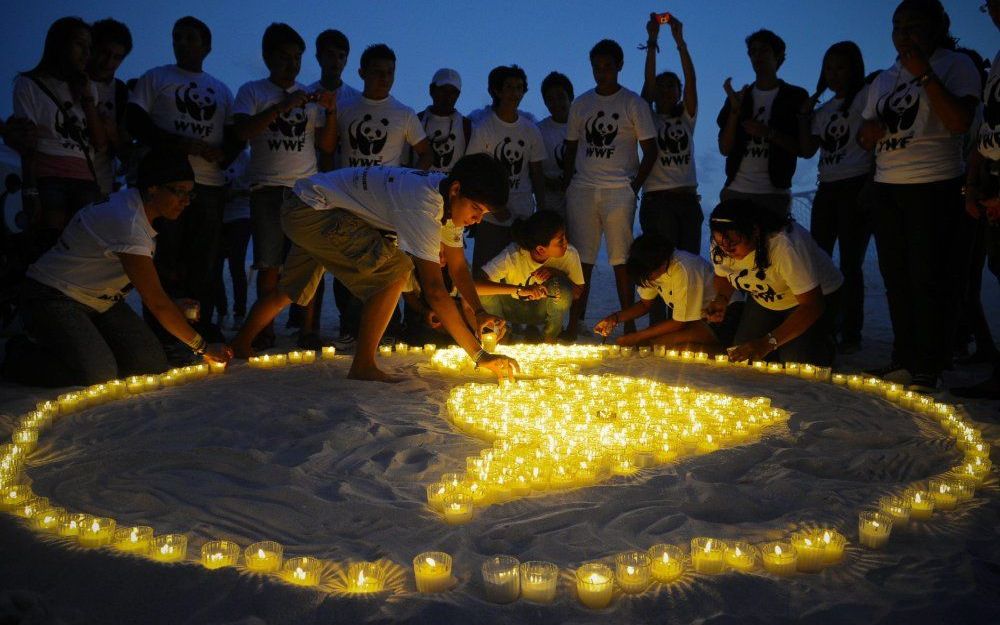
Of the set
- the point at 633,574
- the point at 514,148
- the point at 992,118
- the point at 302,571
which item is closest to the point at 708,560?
the point at 633,574

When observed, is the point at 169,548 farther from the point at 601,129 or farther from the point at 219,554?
the point at 601,129

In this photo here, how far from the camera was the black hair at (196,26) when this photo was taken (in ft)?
18.4

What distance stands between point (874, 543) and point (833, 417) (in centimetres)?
154

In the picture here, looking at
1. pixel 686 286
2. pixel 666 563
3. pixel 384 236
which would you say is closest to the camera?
pixel 666 563

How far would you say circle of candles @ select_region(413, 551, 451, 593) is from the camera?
2.09 m

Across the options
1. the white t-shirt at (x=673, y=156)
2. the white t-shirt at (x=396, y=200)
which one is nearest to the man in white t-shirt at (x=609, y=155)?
the white t-shirt at (x=673, y=156)

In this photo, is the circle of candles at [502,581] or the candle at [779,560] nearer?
the circle of candles at [502,581]

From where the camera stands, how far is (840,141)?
5.64 meters

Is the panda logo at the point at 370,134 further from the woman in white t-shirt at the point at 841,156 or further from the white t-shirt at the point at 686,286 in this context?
the woman in white t-shirt at the point at 841,156

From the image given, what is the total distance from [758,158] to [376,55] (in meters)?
3.01

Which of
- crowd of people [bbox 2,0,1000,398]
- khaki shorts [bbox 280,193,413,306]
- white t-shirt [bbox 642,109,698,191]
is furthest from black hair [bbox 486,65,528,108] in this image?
khaki shorts [bbox 280,193,413,306]

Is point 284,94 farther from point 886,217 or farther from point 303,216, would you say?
point 886,217

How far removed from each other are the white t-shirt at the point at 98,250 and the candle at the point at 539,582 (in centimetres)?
315

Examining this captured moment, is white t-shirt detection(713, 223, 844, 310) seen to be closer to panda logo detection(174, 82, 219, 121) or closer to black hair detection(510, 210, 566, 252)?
black hair detection(510, 210, 566, 252)
